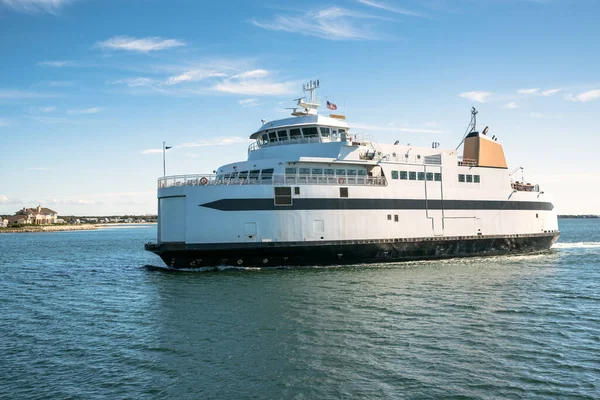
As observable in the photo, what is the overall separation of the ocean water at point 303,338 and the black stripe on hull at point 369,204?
3450 mm

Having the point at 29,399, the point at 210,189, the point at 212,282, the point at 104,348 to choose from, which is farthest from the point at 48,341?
the point at 210,189

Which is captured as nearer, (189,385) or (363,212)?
(189,385)

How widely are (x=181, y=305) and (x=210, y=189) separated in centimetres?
773

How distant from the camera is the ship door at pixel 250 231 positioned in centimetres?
2230

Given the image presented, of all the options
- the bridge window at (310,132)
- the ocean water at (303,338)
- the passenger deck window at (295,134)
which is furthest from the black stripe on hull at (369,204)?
the passenger deck window at (295,134)

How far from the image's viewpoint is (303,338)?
11758mm

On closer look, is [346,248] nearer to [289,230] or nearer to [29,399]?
[289,230]

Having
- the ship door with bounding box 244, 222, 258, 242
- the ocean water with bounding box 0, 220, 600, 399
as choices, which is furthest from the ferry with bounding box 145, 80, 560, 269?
the ocean water with bounding box 0, 220, 600, 399

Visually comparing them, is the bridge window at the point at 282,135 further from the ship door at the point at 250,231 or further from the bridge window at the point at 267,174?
the ship door at the point at 250,231

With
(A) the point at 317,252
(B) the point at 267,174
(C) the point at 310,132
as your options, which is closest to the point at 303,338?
(A) the point at 317,252

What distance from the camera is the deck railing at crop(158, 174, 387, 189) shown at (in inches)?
899

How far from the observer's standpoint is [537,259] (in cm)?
2953

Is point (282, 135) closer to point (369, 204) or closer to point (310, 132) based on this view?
→ point (310, 132)

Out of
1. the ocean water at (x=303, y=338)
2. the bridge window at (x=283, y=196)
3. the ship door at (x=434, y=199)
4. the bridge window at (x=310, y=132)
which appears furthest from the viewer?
the ship door at (x=434, y=199)
